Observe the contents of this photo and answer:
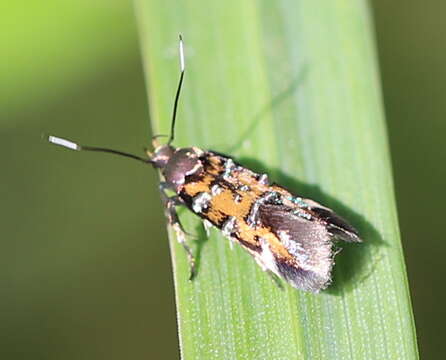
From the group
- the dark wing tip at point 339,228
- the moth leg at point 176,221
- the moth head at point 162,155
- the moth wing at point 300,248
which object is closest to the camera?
the moth wing at point 300,248

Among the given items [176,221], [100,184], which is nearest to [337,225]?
[176,221]

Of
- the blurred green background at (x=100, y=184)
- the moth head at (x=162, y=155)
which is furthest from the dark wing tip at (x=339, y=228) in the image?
the blurred green background at (x=100, y=184)

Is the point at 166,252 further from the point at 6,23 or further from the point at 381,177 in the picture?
the point at 6,23

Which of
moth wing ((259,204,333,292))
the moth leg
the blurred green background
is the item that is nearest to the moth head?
the moth leg

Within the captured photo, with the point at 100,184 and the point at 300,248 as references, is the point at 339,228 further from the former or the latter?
the point at 100,184

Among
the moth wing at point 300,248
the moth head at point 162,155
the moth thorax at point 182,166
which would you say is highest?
the moth head at point 162,155

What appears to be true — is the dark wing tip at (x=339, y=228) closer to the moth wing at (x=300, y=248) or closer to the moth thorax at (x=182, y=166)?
the moth wing at (x=300, y=248)

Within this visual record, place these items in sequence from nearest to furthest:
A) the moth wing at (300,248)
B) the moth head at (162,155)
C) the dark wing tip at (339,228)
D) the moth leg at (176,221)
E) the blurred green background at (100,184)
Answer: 1. the moth wing at (300,248)
2. the dark wing tip at (339,228)
3. the moth leg at (176,221)
4. the moth head at (162,155)
5. the blurred green background at (100,184)

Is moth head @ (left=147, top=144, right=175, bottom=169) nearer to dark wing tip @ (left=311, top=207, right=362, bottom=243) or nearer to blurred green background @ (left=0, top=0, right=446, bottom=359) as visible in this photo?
blurred green background @ (left=0, top=0, right=446, bottom=359)
